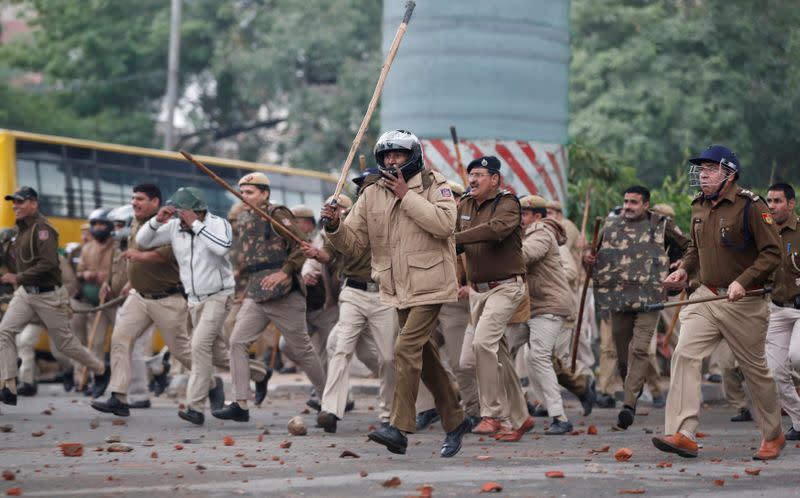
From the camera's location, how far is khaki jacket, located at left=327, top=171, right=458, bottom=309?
8.91 m

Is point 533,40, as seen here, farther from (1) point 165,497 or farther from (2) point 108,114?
(2) point 108,114

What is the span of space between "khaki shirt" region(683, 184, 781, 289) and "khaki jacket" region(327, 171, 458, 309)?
1586 millimetres

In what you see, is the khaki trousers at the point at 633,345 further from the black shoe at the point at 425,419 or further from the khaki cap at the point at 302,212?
the khaki cap at the point at 302,212

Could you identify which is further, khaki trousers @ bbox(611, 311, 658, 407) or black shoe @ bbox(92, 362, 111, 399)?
black shoe @ bbox(92, 362, 111, 399)

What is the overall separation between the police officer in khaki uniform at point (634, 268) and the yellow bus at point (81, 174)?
10.1 metres

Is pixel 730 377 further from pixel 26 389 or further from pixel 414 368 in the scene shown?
pixel 26 389

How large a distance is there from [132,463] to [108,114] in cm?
2912

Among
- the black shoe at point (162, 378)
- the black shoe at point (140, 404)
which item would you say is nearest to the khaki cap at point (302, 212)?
the black shoe at point (140, 404)

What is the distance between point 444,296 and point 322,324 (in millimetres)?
4560

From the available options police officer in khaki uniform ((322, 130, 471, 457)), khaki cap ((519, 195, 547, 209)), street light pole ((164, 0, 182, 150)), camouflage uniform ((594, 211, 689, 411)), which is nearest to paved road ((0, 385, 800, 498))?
police officer in khaki uniform ((322, 130, 471, 457))

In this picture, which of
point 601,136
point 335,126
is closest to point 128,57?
point 335,126

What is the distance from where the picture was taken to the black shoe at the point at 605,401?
14227 mm

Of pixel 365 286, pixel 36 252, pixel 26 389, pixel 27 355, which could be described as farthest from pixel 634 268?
pixel 27 355

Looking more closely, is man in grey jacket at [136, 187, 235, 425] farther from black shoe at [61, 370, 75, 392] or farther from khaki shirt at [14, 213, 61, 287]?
black shoe at [61, 370, 75, 392]
